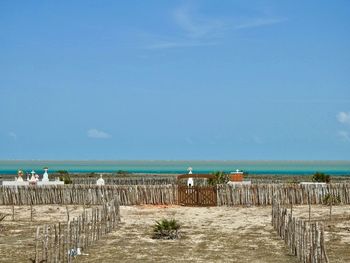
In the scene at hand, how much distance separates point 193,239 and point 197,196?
1283 cm

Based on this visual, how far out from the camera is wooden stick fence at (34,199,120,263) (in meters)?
15.0

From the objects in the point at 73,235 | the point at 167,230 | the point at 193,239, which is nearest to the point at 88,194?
the point at 167,230

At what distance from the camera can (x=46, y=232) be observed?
14859 millimetres

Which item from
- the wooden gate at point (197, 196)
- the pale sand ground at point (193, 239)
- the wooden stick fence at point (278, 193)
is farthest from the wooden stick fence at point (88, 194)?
the wooden stick fence at point (278, 193)

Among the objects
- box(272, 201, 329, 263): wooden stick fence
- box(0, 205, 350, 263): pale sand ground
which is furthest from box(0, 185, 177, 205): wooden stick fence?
box(272, 201, 329, 263): wooden stick fence

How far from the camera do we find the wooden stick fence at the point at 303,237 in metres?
13.7

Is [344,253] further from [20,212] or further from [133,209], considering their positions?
[20,212]

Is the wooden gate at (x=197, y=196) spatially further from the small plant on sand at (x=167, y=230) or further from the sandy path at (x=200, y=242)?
the small plant on sand at (x=167, y=230)

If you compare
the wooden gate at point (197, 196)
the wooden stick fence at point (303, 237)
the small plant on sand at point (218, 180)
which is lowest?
the wooden stick fence at point (303, 237)

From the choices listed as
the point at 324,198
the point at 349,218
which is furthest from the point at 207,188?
the point at 349,218

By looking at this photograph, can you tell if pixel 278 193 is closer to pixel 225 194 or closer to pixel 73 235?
Result: pixel 225 194

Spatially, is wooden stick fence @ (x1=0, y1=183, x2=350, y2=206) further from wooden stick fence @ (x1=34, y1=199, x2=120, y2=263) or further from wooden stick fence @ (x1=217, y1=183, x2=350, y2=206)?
wooden stick fence @ (x1=34, y1=199, x2=120, y2=263)

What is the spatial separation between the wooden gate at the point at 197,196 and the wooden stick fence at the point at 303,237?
→ 1164cm

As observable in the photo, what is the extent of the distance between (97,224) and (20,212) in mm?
11239
